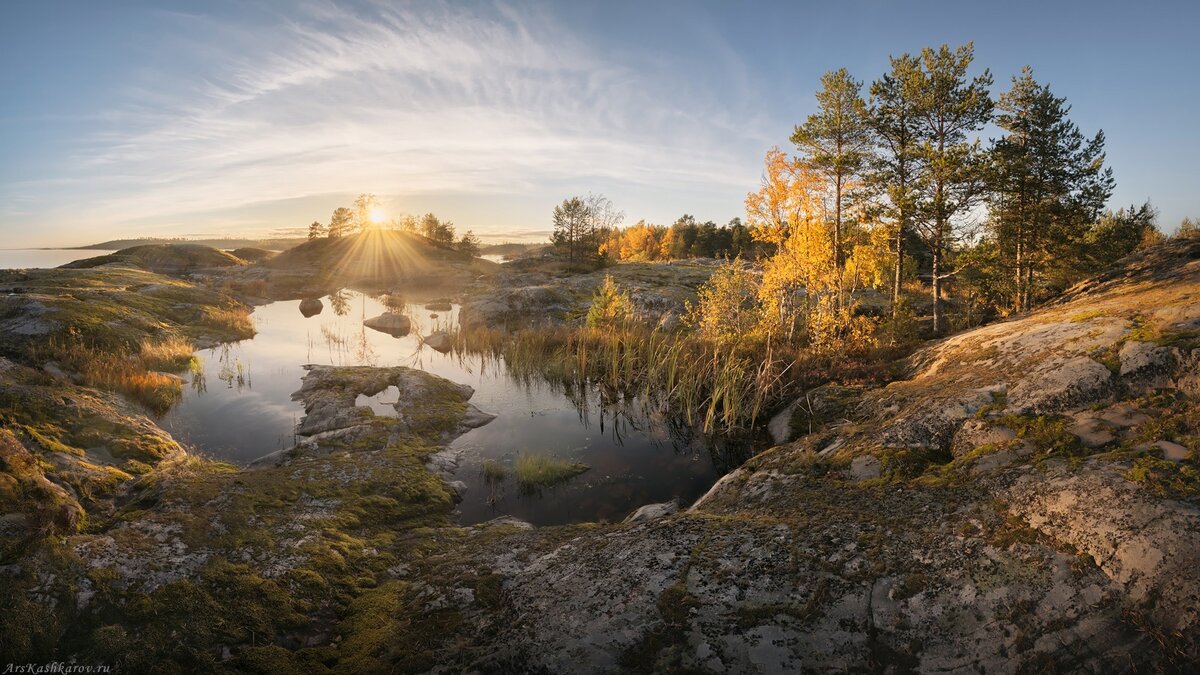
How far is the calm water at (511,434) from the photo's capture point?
9883 millimetres

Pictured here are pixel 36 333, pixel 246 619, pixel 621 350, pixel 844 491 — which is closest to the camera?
pixel 246 619

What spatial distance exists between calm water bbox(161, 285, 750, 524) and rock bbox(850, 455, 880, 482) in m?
3.67

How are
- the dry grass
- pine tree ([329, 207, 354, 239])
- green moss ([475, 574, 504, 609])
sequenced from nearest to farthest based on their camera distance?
green moss ([475, 574, 504, 609]) < the dry grass < pine tree ([329, 207, 354, 239])

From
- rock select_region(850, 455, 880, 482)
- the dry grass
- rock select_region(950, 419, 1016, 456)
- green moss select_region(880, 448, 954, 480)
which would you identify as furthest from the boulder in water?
rock select_region(950, 419, 1016, 456)

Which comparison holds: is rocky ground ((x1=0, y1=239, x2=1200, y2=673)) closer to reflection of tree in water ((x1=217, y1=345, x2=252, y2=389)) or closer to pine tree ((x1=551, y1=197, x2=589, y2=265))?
reflection of tree in water ((x1=217, y1=345, x2=252, y2=389))

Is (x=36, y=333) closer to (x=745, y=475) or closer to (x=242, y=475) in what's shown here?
(x=242, y=475)

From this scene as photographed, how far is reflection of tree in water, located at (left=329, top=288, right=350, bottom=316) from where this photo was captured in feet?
121

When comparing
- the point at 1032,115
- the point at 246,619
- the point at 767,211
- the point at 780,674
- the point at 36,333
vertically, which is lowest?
the point at 246,619

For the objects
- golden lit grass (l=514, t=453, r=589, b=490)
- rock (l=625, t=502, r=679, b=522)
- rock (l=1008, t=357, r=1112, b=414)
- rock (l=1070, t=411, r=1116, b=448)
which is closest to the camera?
rock (l=1070, t=411, r=1116, b=448)

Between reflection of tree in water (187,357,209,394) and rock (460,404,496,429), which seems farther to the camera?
reflection of tree in water (187,357,209,394)

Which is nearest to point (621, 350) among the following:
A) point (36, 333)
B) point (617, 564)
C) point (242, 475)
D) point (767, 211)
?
point (767, 211)

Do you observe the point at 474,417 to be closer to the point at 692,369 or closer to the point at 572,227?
the point at 692,369

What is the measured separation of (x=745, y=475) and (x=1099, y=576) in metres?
4.84

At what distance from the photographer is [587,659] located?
3.99 metres
